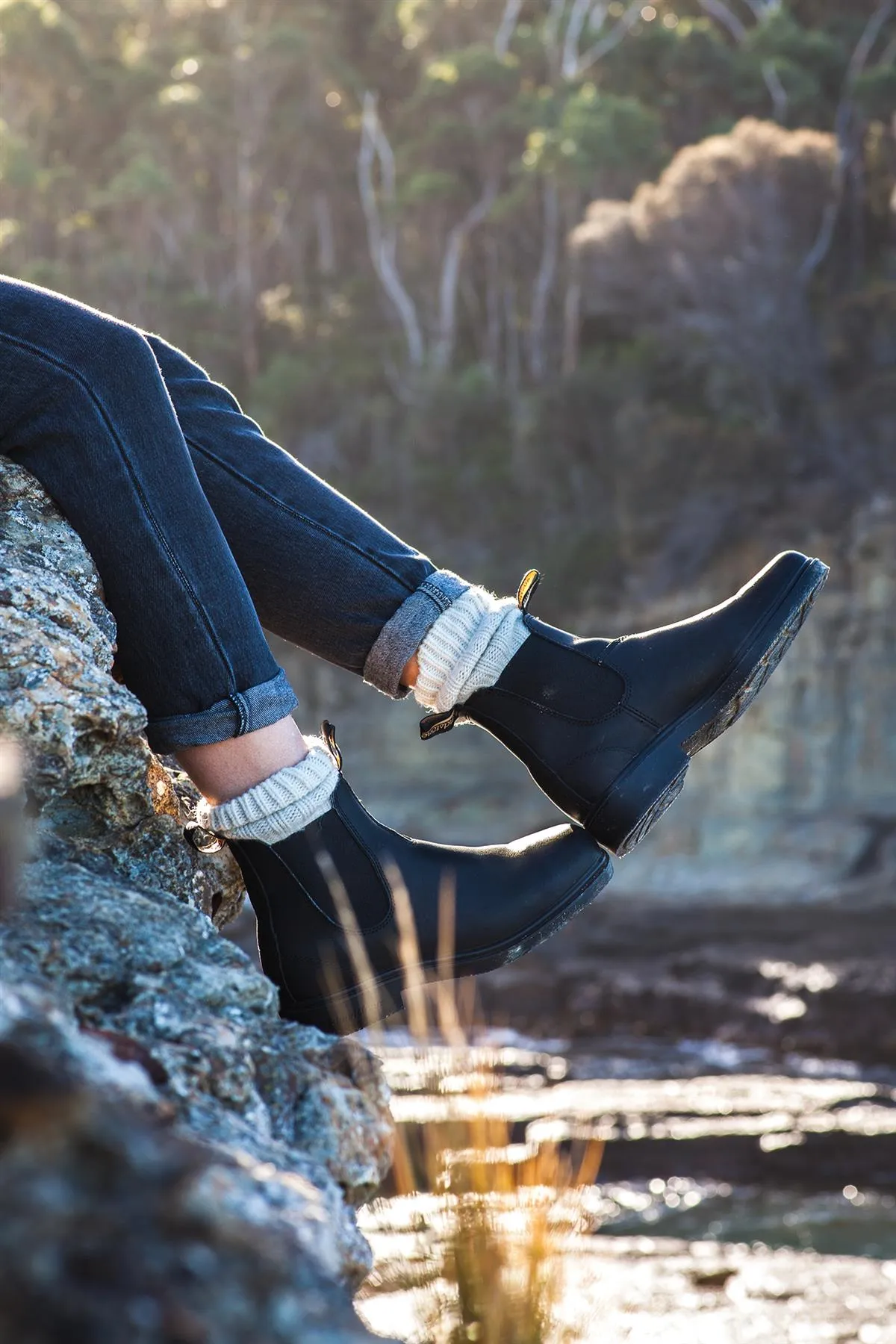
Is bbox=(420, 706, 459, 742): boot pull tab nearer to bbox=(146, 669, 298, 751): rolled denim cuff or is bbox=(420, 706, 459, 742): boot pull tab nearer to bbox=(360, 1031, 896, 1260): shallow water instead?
bbox=(146, 669, 298, 751): rolled denim cuff

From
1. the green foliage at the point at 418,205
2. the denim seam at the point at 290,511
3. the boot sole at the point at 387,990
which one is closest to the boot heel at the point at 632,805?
the boot sole at the point at 387,990

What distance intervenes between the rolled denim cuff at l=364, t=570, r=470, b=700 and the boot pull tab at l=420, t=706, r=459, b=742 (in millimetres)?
90

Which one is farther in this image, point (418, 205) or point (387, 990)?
point (418, 205)

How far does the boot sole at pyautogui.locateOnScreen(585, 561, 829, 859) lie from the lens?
1683mm

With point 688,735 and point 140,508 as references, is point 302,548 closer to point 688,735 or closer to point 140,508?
point 140,508

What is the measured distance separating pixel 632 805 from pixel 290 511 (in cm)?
53

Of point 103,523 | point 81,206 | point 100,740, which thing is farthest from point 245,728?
point 81,206

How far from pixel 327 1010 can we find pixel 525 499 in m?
14.5

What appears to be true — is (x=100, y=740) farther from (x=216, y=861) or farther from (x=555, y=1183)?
(x=555, y=1183)

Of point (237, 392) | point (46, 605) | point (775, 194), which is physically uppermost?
point (237, 392)

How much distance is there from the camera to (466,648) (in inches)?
64.8

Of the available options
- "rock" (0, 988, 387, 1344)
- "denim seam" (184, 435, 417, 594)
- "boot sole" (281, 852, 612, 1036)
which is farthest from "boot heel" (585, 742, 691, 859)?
"rock" (0, 988, 387, 1344)

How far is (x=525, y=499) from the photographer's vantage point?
15781 millimetres

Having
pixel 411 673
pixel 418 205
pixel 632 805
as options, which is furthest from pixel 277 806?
pixel 418 205
